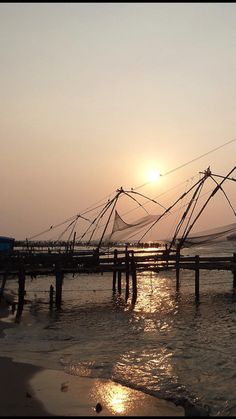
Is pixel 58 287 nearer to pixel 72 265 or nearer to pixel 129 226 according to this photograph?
pixel 72 265

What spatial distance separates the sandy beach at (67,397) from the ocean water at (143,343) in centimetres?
37

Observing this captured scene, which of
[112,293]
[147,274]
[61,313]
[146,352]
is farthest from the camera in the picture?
[147,274]

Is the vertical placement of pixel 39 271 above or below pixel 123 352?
above

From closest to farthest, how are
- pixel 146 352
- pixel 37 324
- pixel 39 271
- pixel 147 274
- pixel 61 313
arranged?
pixel 146 352 → pixel 37 324 → pixel 61 313 → pixel 39 271 → pixel 147 274

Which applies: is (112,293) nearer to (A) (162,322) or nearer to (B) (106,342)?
(A) (162,322)

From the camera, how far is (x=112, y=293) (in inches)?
842

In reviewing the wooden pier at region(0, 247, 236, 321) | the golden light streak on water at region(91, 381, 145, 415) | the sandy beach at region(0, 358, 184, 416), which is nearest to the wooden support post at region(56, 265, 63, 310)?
the wooden pier at region(0, 247, 236, 321)

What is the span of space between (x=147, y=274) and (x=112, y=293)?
13053mm

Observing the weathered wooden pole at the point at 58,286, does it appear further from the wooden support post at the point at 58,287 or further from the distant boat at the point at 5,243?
the distant boat at the point at 5,243

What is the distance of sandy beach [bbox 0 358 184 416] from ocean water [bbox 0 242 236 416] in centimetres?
37

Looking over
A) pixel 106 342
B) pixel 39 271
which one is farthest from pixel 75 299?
pixel 106 342

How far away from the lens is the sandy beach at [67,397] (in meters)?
6.09

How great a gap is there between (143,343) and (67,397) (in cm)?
425

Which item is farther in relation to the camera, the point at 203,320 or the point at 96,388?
the point at 203,320
